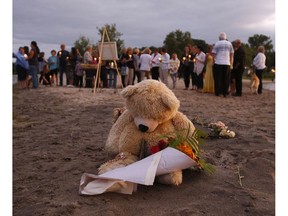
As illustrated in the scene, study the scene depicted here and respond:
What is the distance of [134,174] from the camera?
104 inches

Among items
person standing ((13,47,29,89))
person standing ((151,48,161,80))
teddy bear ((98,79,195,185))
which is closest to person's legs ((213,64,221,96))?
person standing ((151,48,161,80))

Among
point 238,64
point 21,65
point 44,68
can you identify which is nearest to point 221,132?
point 238,64

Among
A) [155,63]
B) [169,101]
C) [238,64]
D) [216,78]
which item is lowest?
[169,101]

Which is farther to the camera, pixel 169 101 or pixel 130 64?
pixel 130 64

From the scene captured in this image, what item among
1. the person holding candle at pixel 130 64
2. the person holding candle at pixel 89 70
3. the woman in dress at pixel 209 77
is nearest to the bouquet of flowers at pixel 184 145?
the woman in dress at pixel 209 77

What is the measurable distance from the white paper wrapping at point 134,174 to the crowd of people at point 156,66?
26.1ft

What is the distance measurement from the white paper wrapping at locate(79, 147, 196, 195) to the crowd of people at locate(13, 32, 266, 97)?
26.1ft

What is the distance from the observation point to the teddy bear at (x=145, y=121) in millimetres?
3075

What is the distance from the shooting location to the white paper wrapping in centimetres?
259

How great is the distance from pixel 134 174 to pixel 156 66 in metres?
11.2

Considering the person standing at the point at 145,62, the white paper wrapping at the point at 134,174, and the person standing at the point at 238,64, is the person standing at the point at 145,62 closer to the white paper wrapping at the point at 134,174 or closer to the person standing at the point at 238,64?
the person standing at the point at 238,64

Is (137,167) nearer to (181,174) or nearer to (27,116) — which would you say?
(181,174)

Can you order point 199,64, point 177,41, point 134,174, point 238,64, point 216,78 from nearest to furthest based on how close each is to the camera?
point 134,174, point 216,78, point 238,64, point 199,64, point 177,41

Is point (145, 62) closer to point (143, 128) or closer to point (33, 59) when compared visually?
point (33, 59)
